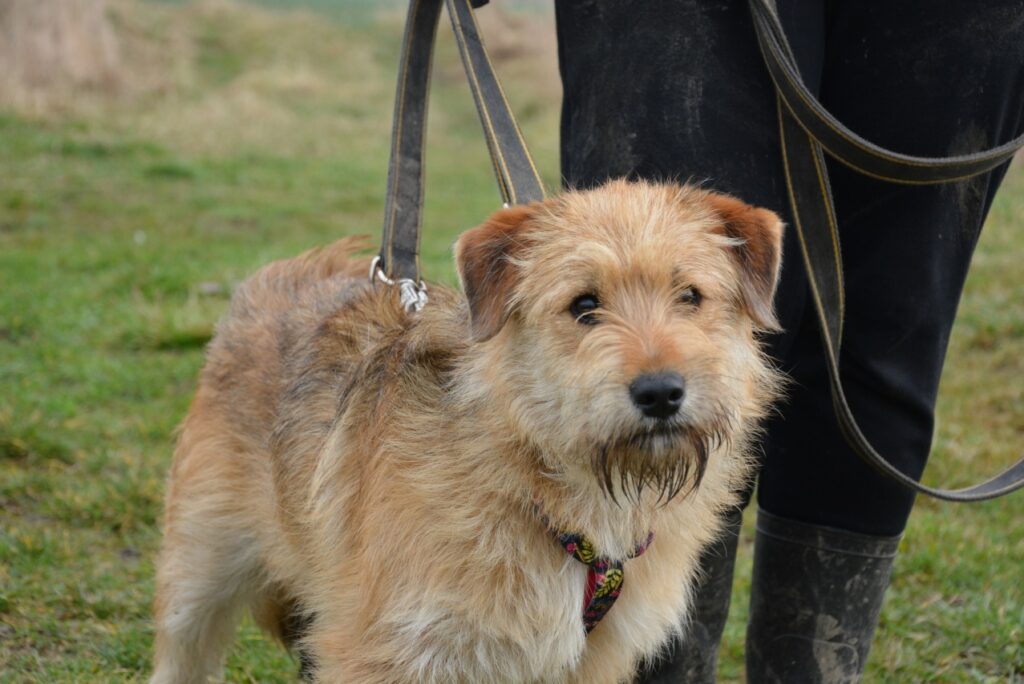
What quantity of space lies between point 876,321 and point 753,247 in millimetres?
494

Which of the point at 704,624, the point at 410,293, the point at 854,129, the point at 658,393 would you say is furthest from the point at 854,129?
the point at 704,624

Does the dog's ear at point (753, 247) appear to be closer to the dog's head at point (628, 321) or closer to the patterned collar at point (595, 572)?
the dog's head at point (628, 321)

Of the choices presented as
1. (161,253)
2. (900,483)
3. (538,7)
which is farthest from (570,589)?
(538,7)

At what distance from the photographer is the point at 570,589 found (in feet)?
8.91

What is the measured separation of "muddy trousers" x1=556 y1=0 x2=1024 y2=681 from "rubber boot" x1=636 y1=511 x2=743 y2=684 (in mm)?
210

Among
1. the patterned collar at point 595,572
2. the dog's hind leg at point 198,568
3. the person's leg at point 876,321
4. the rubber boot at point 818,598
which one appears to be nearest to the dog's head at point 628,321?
the patterned collar at point 595,572

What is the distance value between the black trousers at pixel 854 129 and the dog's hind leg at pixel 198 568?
147 cm

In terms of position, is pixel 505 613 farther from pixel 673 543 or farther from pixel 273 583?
pixel 273 583

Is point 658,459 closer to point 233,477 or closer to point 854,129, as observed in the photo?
point 854,129

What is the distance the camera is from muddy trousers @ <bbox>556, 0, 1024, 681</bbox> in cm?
284

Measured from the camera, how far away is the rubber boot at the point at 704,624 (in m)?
3.34

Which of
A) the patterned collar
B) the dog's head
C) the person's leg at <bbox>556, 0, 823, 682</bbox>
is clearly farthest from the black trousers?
the patterned collar

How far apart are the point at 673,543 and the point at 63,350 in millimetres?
5107

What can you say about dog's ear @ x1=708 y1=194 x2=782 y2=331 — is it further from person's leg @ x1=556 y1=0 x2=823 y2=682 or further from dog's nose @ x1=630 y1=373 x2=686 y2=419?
dog's nose @ x1=630 y1=373 x2=686 y2=419
